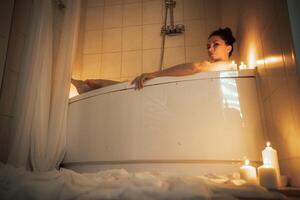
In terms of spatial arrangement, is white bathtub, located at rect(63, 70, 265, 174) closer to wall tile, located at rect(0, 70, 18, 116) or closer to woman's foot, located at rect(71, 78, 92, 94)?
woman's foot, located at rect(71, 78, 92, 94)

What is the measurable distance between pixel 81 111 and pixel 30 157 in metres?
0.39

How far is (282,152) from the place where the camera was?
934mm

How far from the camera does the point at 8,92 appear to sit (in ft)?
3.81

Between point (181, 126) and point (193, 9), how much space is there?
4.39 ft

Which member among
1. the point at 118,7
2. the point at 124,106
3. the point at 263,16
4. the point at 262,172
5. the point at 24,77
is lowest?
the point at 262,172

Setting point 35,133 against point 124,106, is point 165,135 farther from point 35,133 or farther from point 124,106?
point 35,133

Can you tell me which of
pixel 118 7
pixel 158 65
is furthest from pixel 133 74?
pixel 118 7

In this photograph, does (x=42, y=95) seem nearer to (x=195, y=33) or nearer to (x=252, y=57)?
(x=252, y=57)

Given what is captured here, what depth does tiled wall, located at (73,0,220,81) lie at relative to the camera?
2.04 meters

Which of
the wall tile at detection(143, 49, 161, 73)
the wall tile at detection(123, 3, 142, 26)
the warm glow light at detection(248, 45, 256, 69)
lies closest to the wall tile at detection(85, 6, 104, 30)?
the wall tile at detection(123, 3, 142, 26)

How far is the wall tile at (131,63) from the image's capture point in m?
2.08

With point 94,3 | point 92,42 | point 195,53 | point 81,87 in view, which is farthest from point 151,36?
point 81,87

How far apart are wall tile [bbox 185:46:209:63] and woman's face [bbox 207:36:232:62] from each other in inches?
17.3

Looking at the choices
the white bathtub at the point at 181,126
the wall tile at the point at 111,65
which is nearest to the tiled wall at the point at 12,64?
the white bathtub at the point at 181,126
